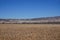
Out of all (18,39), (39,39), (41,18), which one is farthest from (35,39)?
(41,18)

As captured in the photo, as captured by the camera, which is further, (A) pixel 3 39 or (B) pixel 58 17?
(B) pixel 58 17

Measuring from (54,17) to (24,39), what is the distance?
324 feet

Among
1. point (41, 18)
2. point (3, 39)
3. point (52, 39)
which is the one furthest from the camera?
point (41, 18)

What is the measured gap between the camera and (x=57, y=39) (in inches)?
417

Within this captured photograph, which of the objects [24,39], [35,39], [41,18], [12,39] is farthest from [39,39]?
[41,18]

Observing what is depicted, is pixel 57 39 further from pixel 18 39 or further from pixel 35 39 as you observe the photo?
pixel 18 39

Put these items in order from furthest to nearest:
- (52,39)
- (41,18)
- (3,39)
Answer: (41,18)
(52,39)
(3,39)

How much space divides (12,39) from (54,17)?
99.0 m

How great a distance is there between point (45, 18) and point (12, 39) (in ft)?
315

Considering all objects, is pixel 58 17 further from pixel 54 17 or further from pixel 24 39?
pixel 24 39

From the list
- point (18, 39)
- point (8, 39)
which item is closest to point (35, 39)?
point (18, 39)

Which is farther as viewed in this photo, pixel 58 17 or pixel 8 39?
pixel 58 17

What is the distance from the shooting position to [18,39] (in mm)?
10109

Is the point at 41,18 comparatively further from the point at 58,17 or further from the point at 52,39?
the point at 52,39
